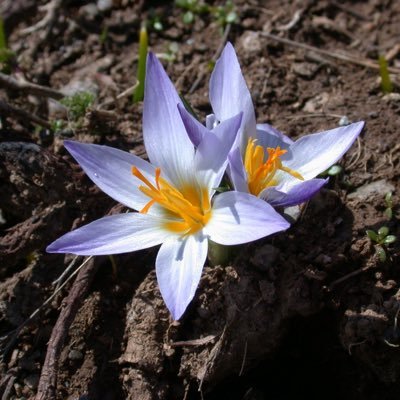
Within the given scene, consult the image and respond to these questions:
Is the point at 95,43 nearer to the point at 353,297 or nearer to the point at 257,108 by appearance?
the point at 257,108

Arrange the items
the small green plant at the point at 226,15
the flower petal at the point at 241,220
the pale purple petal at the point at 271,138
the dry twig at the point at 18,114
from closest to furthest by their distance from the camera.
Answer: the flower petal at the point at 241,220 → the pale purple petal at the point at 271,138 → the dry twig at the point at 18,114 → the small green plant at the point at 226,15

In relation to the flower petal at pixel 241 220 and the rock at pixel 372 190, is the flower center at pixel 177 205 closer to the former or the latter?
the flower petal at pixel 241 220

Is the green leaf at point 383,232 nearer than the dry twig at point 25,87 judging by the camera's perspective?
Yes

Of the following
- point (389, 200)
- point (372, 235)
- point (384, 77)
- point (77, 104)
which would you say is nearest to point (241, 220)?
point (372, 235)

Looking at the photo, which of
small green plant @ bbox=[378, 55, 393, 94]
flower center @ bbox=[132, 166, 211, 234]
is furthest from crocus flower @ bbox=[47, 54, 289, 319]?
small green plant @ bbox=[378, 55, 393, 94]

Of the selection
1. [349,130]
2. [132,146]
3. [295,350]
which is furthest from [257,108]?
[295,350]

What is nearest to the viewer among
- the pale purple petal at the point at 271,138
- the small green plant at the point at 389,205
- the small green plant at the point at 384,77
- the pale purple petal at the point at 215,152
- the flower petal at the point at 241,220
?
the flower petal at the point at 241,220

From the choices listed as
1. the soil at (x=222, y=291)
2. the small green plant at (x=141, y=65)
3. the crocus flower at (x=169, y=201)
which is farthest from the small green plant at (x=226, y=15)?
the crocus flower at (x=169, y=201)
